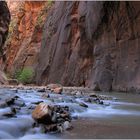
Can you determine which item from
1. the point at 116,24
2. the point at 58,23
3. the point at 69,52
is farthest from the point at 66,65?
the point at 116,24

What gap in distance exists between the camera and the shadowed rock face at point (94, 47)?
28.1 m

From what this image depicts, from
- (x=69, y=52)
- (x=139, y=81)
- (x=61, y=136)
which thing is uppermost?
(x=69, y=52)

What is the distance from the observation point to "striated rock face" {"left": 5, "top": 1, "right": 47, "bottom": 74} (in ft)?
209

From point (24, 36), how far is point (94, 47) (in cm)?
3899

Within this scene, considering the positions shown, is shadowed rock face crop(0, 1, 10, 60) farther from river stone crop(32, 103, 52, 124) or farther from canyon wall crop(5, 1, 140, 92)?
river stone crop(32, 103, 52, 124)

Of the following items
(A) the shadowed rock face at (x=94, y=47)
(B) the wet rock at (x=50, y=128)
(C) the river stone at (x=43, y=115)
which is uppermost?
(A) the shadowed rock face at (x=94, y=47)

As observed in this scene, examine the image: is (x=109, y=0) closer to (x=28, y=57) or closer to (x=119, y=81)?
(x=119, y=81)

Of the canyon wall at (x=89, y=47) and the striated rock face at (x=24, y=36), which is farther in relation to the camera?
the striated rock face at (x=24, y=36)

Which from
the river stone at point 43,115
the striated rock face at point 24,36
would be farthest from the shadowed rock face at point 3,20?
the river stone at point 43,115

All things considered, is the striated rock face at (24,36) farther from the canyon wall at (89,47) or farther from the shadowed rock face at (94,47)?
the shadowed rock face at (94,47)

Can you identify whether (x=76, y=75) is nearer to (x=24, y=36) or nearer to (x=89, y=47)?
(x=89, y=47)

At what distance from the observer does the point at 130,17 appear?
94.6 ft

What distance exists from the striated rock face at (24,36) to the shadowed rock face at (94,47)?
12.9m

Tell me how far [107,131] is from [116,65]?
932 inches
